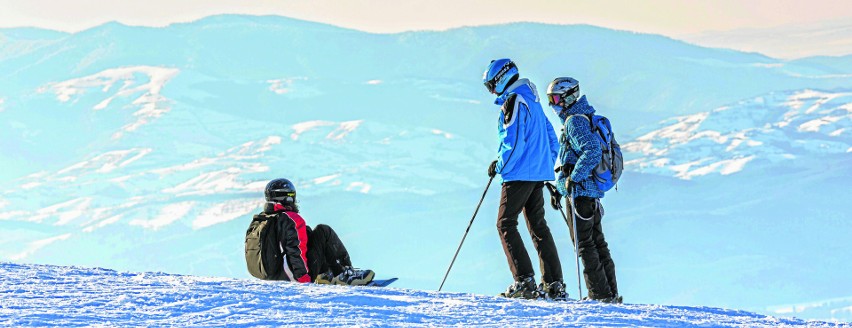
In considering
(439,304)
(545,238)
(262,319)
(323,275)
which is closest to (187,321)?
(262,319)

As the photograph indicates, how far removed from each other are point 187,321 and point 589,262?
9.41 ft

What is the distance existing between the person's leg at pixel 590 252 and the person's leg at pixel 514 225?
0.37 meters

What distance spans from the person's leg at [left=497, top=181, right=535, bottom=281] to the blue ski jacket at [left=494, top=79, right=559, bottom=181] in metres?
0.07

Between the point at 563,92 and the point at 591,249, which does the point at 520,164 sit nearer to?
the point at 563,92

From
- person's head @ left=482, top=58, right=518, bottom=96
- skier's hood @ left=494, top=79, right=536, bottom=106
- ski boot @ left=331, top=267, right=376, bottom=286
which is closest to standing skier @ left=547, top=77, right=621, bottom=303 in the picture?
skier's hood @ left=494, top=79, right=536, bottom=106

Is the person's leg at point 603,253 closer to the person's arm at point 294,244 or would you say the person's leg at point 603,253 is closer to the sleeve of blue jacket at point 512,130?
the sleeve of blue jacket at point 512,130

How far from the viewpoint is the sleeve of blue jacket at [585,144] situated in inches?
311

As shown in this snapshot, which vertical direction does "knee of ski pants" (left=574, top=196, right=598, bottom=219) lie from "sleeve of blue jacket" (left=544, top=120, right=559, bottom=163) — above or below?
below

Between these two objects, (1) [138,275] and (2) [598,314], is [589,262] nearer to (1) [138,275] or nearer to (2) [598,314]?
(2) [598,314]

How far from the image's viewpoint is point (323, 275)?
8266mm

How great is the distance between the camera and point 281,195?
8195mm

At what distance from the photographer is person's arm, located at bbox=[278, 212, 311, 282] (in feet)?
26.7

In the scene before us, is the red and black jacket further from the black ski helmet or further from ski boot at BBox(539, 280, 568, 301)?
ski boot at BBox(539, 280, 568, 301)

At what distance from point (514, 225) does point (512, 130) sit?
613 mm
